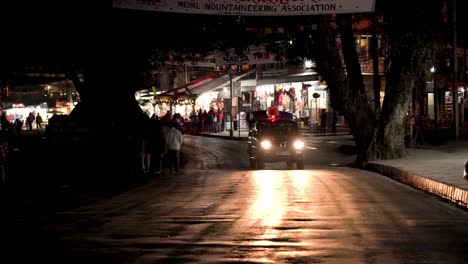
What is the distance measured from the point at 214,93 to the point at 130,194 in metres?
46.2

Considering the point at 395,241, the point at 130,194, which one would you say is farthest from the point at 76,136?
the point at 395,241

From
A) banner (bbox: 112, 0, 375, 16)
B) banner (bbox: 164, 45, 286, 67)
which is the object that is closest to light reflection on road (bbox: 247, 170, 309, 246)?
banner (bbox: 112, 0, 375, 16)

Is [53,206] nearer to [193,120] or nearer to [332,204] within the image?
[332,204]

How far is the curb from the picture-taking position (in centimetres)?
1530

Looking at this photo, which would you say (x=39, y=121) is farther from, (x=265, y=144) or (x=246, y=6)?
(x=246, y=6)

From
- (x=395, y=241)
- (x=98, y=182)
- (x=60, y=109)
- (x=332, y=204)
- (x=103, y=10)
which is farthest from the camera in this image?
(x=60, y=109)

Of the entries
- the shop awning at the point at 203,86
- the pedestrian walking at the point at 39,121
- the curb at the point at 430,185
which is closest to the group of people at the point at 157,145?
the curb at the point at 430,185

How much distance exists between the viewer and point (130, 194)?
688 inches

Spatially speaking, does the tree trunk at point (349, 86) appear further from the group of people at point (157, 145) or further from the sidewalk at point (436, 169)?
the group of people at point (157, 145)

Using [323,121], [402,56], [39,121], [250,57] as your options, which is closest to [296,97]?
[323,121]

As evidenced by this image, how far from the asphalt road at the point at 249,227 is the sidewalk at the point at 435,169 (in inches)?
21.6

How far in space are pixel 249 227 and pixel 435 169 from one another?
38.3 feet

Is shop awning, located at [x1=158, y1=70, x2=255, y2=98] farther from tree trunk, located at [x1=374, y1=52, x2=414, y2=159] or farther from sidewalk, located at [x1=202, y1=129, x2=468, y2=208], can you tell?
tree trunk, located at [x1=374, y1=52, x2=414, y2=159]

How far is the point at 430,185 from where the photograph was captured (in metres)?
17.9
